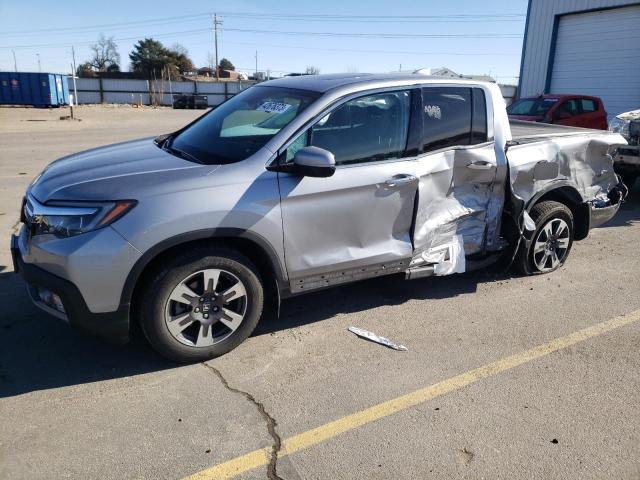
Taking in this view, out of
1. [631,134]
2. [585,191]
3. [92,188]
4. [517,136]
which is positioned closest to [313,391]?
[92,188]

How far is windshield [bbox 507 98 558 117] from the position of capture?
1286 centimetres

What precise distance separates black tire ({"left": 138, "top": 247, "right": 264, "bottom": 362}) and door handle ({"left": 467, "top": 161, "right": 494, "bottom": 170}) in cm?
211

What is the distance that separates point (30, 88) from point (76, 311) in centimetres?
4162

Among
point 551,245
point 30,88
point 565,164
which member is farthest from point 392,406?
point 30,88

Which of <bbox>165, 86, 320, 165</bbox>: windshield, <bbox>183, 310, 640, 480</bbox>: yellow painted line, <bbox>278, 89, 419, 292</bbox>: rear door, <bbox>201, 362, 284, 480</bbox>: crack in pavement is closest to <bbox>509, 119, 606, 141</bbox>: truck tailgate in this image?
<bbox>278, 89, 419, 292</bbox>: rear door

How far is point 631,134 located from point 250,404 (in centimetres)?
814

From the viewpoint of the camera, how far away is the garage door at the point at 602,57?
1712 cm

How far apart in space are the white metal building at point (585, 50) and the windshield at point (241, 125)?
16945mm

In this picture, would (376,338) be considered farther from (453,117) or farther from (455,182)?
(453,117)

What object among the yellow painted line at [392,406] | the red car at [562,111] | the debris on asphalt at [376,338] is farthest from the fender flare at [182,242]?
the red car at [562,111]

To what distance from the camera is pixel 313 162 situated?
11.2 feet

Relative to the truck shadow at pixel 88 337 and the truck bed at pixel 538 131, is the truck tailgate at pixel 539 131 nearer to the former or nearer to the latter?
the truck bed at pixel 538 131

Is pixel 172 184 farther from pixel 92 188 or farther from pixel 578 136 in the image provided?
pixel 578 136

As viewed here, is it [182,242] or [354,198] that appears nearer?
[182,242]
